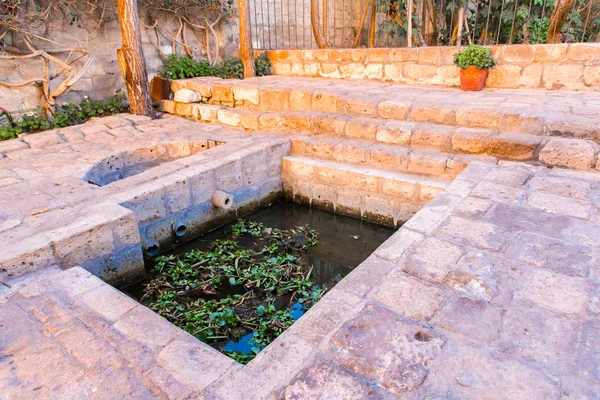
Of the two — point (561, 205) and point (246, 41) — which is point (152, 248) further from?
point (246, 41)

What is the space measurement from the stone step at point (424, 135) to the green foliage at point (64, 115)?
169 centimetres

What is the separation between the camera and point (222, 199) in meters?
4.12

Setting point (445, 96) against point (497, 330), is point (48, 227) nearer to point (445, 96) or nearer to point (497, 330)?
point (497, 330)

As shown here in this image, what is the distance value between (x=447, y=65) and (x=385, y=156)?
8.26 feet

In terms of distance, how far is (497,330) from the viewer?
183cm

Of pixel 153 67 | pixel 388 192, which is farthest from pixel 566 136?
pixel 153 67

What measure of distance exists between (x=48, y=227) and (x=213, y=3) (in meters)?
6.14

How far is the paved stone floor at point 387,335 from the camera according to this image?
160 centimetres

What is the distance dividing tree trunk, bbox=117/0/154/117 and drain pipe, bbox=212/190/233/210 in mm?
3012

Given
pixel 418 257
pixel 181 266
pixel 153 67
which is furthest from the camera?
pixel 153 67

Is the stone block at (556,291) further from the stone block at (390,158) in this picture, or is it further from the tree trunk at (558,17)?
the tree trunk at (558,17)

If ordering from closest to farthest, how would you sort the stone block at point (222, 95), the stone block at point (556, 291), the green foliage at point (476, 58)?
the stone block at point (556, 291)
the green foliage at point (476, 58)
the stone block at point (222, 95)

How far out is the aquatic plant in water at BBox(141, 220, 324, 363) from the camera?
113 inches

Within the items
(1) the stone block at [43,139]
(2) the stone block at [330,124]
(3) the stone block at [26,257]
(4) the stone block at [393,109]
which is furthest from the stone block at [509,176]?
(1) the stone block at [43,139]
